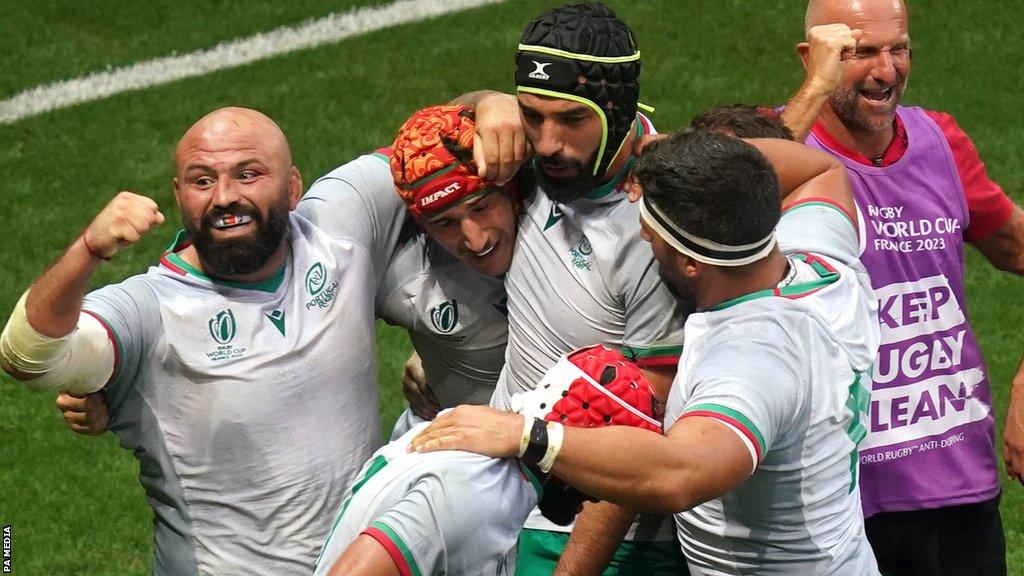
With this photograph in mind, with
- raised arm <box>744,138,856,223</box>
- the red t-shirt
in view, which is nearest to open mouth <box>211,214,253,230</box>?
raised arm <box>744,138,856,223</box>

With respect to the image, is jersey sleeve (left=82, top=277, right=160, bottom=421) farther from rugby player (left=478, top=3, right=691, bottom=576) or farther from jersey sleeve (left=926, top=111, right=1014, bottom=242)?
jersey sleeve (left=926, top=111, right=1014, bottom=242)

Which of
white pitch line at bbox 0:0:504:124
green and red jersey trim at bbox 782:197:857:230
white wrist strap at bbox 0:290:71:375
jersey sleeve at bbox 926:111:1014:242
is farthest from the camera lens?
white pitch line at bbox 0:0:504:124

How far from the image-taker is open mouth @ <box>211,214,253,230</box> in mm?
4586

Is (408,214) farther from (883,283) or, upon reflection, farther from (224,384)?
(883,283)

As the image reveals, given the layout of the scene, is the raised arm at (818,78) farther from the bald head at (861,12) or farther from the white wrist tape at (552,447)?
the white wrist tape at (552,447)

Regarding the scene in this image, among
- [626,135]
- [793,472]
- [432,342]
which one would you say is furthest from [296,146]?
[793,472]

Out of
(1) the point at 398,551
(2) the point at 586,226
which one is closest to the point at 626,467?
(1) the point at 398,551

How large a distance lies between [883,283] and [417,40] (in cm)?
651

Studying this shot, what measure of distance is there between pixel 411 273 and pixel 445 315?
0.17 metres

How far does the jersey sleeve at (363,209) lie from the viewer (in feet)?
15.9

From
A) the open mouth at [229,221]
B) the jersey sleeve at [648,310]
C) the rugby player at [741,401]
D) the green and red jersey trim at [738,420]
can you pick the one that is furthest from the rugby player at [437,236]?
the green and red jersey trim at [738,420]

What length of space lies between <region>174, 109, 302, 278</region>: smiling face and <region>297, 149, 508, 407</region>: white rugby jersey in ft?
0.59

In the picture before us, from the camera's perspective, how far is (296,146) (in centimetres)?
1010

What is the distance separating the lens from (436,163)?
455 centimetres
